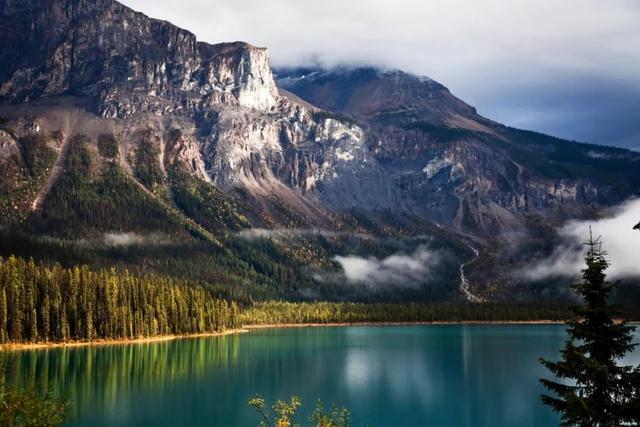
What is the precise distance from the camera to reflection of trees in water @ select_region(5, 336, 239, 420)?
81.0 metres

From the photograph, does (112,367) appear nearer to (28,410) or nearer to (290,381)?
(290,381)

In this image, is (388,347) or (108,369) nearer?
(108,369)

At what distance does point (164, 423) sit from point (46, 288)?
80.5 m

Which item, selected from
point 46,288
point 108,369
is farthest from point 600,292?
point 46,288

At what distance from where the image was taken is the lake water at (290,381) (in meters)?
73.1

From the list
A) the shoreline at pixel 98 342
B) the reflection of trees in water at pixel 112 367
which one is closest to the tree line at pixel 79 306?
the shoreline at pixel 98 342

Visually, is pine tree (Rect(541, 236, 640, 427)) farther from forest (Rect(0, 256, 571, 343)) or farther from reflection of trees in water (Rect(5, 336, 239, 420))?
forest (Rect(0, 256, 571, 343))

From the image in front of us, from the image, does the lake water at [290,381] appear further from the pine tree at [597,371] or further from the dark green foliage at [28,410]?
the pine tree at [597,371]

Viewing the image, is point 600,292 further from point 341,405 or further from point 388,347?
point 388,347

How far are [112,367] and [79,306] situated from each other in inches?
1631

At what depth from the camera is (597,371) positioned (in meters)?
24.0

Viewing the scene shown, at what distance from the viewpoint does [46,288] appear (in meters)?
136

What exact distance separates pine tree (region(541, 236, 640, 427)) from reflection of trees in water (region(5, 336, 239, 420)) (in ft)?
178

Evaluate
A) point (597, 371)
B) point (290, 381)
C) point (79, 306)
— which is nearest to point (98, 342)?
point (79, 306)
